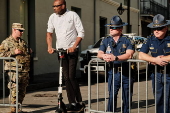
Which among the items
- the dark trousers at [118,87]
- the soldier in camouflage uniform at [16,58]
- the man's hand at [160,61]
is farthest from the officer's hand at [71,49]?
the man's hand at [160,61]

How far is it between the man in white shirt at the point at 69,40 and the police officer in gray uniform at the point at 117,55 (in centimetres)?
116

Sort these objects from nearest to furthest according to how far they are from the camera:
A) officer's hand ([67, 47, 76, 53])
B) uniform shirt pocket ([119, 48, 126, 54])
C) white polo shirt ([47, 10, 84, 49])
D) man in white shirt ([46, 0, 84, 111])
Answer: uniform shirt pocket ([119, 48, 126, 54]) → officer's hand ([67, 47, 76, 53]) → man in white shirt ([46, 0, 84, 111]) → white polo shirt ([47, 10, 84, 49])

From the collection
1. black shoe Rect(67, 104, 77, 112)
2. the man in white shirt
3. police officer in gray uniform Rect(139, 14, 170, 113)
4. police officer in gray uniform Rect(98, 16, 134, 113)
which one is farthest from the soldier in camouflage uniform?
police officer in gray uniform Rect(139, 14, 170, 113)

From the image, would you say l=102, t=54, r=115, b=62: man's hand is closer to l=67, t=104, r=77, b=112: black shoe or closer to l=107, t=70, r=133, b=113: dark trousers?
l=107, t=70, r=133, b=113: dark trousers

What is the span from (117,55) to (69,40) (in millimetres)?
1560

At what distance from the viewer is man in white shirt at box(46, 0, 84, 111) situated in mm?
7348

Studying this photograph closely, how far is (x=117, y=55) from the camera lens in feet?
20.3

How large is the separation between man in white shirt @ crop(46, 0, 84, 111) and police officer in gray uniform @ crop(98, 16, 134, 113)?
116 centimetres

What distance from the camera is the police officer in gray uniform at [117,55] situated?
604 centimetres

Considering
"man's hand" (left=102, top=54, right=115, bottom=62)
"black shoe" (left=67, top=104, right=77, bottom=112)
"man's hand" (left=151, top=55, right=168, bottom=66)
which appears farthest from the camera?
"black shoe" (left=67, top=104, right=77, bottom=112)

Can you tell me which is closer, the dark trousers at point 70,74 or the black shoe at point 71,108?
the black shoe at point 71,108

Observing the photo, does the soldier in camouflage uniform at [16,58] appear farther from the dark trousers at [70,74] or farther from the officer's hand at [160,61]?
the officer's hand at [160,61]

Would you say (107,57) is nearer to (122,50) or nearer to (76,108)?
(122,50)

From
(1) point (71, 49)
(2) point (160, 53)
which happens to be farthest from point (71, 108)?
(2) point (160, 53)
